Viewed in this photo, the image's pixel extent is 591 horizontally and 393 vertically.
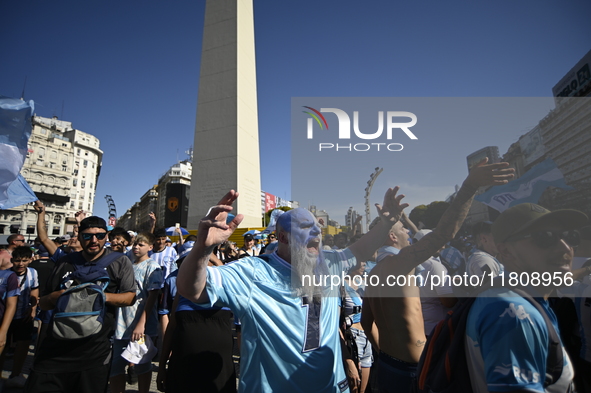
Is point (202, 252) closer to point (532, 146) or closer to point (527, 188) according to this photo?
point (527, 188)

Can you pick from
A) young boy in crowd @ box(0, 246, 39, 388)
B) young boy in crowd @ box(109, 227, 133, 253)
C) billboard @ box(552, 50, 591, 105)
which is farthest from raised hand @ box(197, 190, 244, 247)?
billboard @ box(552, 50, 591, 105)

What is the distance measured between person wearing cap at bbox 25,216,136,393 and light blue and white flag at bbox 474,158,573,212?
2640 millimetres

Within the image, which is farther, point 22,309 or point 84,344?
point 22,309

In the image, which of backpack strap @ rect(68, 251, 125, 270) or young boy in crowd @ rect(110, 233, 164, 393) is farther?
young boy in crowd @ rect(110, 233, 164, 393)

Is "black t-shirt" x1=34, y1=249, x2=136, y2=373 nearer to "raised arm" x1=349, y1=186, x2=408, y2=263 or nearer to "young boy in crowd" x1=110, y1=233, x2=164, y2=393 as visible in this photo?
"young boy in crowd" x1=110, y1=233, x2=164, y2=393

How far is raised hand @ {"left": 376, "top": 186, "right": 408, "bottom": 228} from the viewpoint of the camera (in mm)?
1491

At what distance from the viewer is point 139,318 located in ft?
9.85

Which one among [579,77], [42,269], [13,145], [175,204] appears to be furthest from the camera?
[175,204]

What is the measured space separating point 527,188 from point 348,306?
186 centimetres

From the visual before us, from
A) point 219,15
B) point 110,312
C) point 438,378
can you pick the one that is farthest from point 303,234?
point 219,15

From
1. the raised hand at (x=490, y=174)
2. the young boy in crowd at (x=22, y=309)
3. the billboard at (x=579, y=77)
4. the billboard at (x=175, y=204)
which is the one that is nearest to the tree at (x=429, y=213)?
the raised hand at (x=490, y=174)

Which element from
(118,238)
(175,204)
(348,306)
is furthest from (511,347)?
(175,204)

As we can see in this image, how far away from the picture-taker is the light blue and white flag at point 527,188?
49.6 inches

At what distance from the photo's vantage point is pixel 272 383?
1519 millimetres
